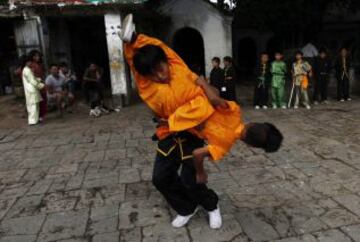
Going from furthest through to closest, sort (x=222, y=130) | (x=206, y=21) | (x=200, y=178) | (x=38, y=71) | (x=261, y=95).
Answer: (x=206, y=21)
(x=261, y=95)
(x=38, y=71)
(x=200, y=178)
(x=222, y=130)

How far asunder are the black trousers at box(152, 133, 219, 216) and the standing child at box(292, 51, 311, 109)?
7.51 m

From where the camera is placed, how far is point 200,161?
3537mm

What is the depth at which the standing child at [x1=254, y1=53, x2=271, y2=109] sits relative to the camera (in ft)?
35.5

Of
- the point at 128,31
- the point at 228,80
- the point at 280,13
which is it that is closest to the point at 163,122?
the point at 128,31

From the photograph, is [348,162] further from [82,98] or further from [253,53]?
[253,53]

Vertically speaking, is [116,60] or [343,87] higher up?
[116,60]

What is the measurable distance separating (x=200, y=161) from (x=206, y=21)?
12318mm

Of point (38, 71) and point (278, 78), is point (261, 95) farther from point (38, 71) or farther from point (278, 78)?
point (38, 71)

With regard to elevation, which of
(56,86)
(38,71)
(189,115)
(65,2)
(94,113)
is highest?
(65,2)

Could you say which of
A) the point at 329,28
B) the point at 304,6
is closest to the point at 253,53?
the point at 329,28

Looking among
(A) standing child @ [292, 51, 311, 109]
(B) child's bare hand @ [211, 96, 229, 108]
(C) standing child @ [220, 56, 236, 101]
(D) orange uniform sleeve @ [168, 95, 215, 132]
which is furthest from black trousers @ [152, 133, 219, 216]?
(A) standing child @ [292, 51, 311, 109]

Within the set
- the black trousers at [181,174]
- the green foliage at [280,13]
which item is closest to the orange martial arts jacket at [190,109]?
the black trousers at [181,174]

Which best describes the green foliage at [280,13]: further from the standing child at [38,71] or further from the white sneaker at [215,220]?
the white sneaker at [215,220]

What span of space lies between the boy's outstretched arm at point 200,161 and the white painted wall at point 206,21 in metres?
12.0
